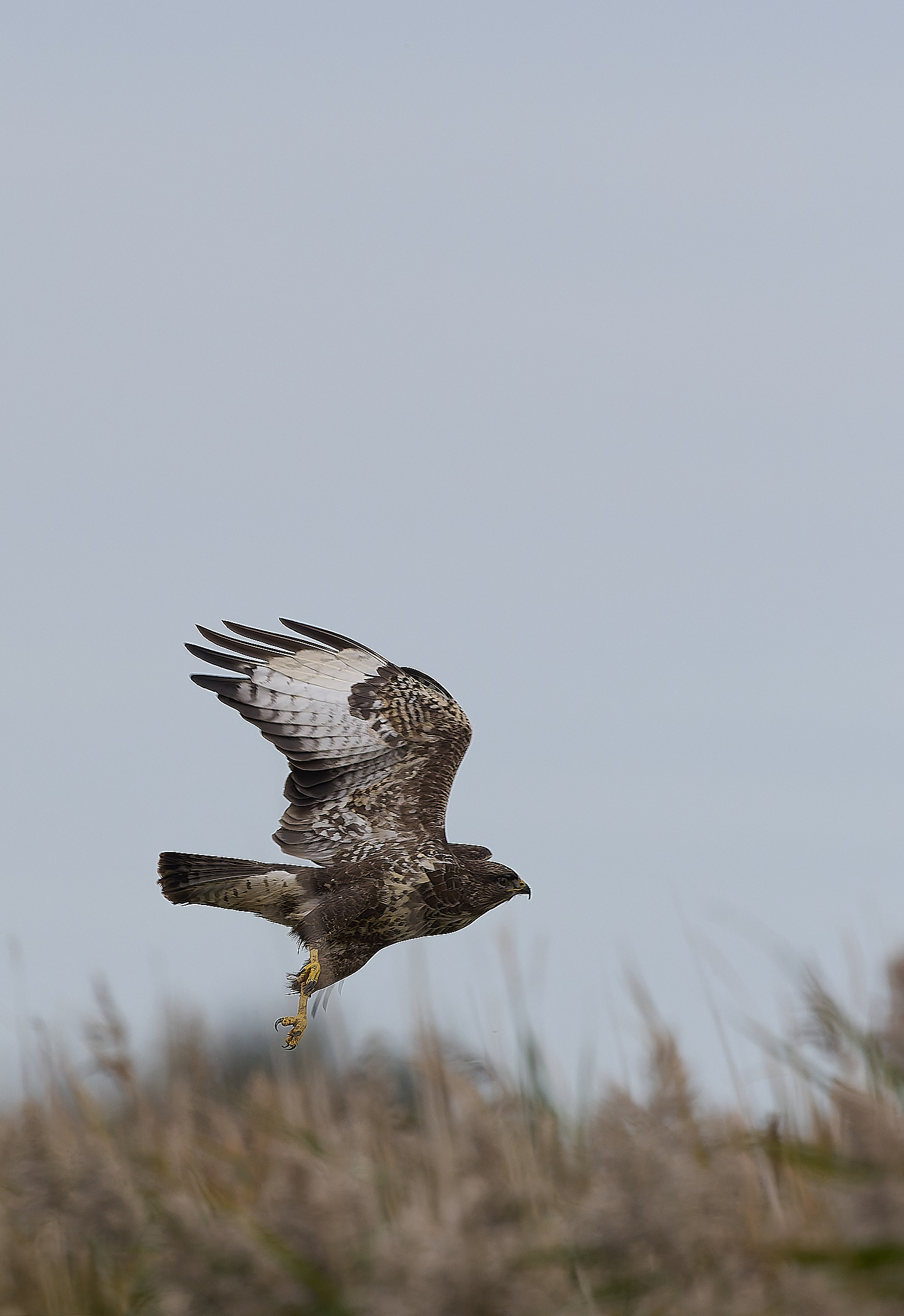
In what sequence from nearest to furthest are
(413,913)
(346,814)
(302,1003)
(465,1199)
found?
(465,1199)
(302,1003)
(413,913)
(346,814)

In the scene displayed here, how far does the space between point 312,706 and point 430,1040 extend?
525cm

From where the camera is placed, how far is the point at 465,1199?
8.27ft

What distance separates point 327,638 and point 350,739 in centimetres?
93

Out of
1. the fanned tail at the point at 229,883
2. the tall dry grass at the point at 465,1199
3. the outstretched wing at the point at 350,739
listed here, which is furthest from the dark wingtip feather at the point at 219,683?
the tall dry grass at the point at 465,1199

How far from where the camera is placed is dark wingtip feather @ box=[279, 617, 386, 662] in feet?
30.6

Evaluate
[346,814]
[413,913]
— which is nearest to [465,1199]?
[413,913]

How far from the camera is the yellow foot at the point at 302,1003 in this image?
6.84 meters

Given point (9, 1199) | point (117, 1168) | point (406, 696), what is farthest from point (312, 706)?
point (117, 1168)

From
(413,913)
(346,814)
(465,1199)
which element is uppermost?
(346,814)

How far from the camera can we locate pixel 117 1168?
323 centimetres

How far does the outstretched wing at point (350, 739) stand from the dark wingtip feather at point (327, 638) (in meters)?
0.01

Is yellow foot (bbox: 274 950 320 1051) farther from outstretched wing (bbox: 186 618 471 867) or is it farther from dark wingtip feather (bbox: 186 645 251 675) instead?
dark wingtip feather (bbox: 186 645 251 675)

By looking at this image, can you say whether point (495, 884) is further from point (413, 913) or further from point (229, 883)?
point (229, 883)

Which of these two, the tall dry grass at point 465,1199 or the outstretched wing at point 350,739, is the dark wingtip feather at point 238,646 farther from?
the tall dry grass at point 465,1199
